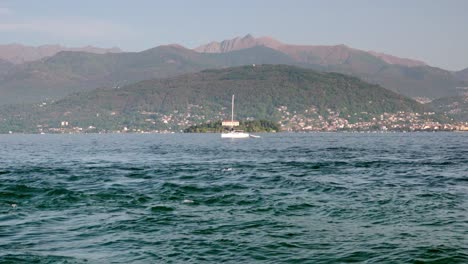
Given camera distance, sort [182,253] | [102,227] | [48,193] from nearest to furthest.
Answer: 1. [182,253]
2. [102,227]
3. [48,193]

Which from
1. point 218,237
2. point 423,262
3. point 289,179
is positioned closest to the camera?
point 423,262

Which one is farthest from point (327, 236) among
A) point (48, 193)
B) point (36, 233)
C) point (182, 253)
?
point (48, 193)

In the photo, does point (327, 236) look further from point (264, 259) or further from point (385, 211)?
point (385, 211)

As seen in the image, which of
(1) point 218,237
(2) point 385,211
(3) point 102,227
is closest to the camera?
(1) point 218,237

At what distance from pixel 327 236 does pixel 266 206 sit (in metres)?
7.28

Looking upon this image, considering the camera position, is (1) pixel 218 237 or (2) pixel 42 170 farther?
(2) pixel 42 170

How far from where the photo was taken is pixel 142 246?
20484mm

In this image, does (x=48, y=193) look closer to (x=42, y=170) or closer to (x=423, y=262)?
(x=42, y=170)

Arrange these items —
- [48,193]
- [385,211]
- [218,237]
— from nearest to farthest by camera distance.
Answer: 1. [218,237]
2. [385,211]
3. [48,193]

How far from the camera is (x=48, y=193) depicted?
34.7m

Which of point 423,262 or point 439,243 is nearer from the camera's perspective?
point 423,262

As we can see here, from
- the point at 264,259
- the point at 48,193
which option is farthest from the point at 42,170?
the point at 264,259

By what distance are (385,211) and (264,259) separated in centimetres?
1003

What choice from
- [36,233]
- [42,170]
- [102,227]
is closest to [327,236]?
[102,227]
